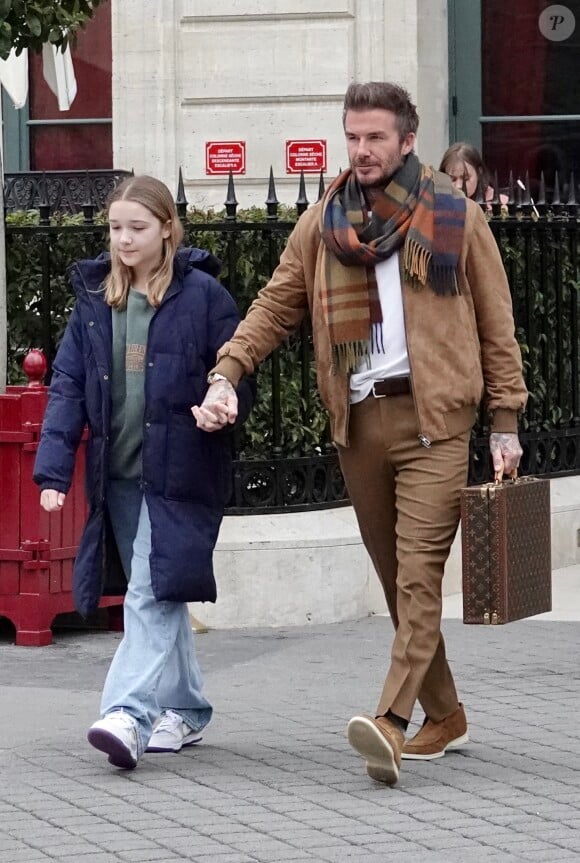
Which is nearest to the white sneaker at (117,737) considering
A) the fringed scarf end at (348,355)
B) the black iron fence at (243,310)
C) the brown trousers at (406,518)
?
the brown trousers at (406,518)

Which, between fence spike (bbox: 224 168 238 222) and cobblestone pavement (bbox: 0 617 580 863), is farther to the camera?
fence spike (bbox: 224 168 238 222)

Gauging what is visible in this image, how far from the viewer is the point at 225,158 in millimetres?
12695

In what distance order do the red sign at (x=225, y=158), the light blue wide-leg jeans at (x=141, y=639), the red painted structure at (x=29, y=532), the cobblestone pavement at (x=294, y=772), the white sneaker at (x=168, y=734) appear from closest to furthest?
the cobblestone pavement at (x=294, y=772) < the light blue wide-leg jeans at (x=141, y=639) < the white sneaker at (x=168, y=734) < the red painted structure at (x=29, y=532) < the red sign at (x=225, y=158)

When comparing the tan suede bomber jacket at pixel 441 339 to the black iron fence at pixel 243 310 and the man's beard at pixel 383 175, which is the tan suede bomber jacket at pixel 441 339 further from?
the black iron fence at pixel 243 310

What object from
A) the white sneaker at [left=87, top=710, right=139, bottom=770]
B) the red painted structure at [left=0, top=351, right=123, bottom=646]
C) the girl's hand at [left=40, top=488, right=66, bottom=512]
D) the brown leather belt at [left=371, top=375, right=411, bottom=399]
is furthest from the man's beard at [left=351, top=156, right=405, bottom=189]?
the red painted structure at [left=0, top=351, right=123, bottom=646]

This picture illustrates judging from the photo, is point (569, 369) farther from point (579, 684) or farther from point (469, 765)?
point (469, 765)

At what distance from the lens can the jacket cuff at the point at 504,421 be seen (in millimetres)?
5711

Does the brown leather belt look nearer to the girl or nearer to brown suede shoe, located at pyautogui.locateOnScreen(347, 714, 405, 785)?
the girl

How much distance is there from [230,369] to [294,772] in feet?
3.98

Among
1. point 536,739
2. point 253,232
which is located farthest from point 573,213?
point 536,739

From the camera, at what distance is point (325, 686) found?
705 centimetres

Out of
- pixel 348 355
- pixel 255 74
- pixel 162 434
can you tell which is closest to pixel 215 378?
pixel 162 434

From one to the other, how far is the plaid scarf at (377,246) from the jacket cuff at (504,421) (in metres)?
0.38

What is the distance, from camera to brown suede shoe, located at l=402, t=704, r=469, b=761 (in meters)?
5.89
